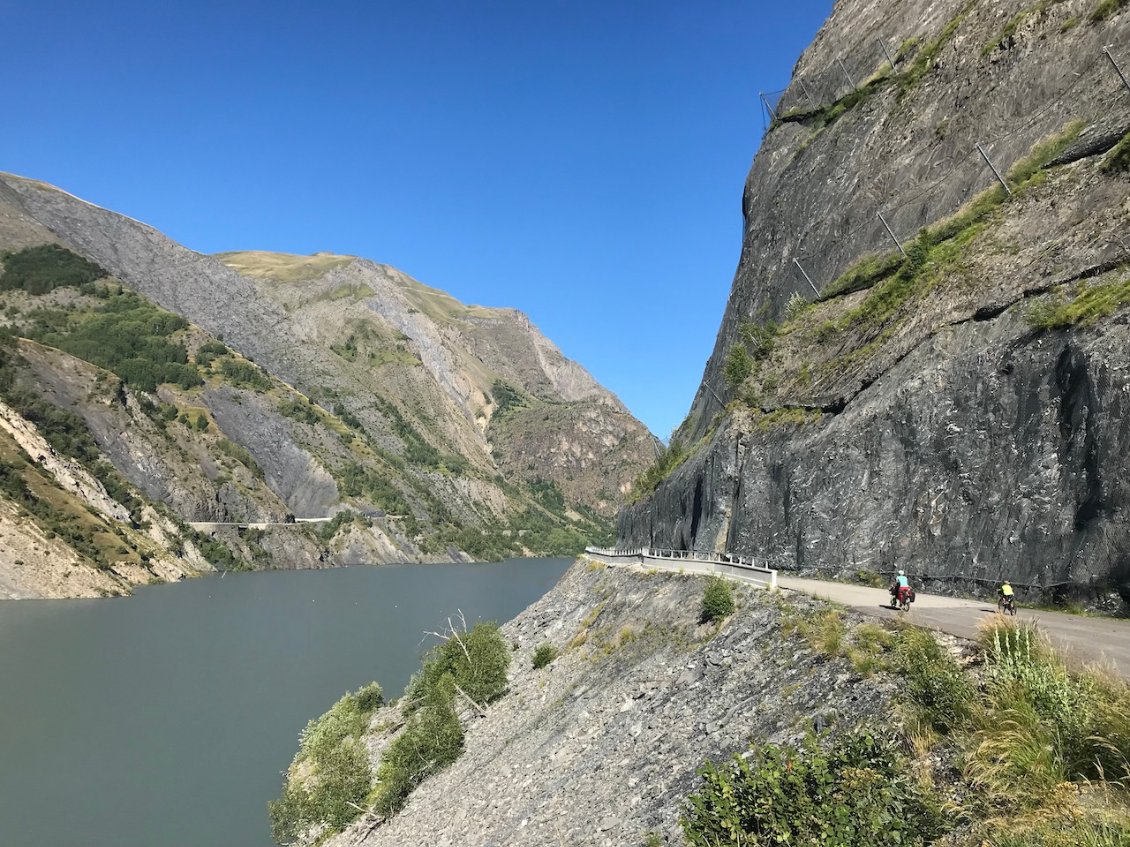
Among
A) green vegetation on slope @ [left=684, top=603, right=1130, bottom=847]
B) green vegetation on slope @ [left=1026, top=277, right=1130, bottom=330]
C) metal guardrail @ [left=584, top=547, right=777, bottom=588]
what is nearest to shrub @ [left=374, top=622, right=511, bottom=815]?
metal guardrail @ [left=584, top=547, right=777, bottom=588]

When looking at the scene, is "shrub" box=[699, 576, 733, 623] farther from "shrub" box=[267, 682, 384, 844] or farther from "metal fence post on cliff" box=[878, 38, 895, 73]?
"metal fence post on cliff" box=[878, 38, 895, 73]

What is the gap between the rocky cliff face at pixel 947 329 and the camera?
59.2ft

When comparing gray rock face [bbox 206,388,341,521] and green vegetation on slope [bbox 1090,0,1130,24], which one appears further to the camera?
gray rock face [bbox 206,388,341,521]

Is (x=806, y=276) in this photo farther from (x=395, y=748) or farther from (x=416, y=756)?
(x=395, y=748)

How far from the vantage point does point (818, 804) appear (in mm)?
7133

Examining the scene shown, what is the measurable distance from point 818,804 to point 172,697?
54.6 meters

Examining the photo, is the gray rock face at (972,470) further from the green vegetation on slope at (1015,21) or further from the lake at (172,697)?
the lake at (172,697)

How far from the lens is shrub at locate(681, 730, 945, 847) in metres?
6.80

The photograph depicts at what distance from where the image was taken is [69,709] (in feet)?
149

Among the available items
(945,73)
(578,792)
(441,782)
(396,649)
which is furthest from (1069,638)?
(396,649)

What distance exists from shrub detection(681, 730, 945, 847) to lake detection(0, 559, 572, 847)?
28.7m

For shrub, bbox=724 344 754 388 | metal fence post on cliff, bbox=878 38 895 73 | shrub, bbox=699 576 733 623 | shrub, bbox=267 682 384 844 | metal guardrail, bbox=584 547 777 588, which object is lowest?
shrub, bbox=267 682 384 844

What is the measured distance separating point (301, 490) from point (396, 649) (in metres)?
133

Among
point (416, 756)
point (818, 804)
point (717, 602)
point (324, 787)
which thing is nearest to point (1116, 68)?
point (717, 602)
